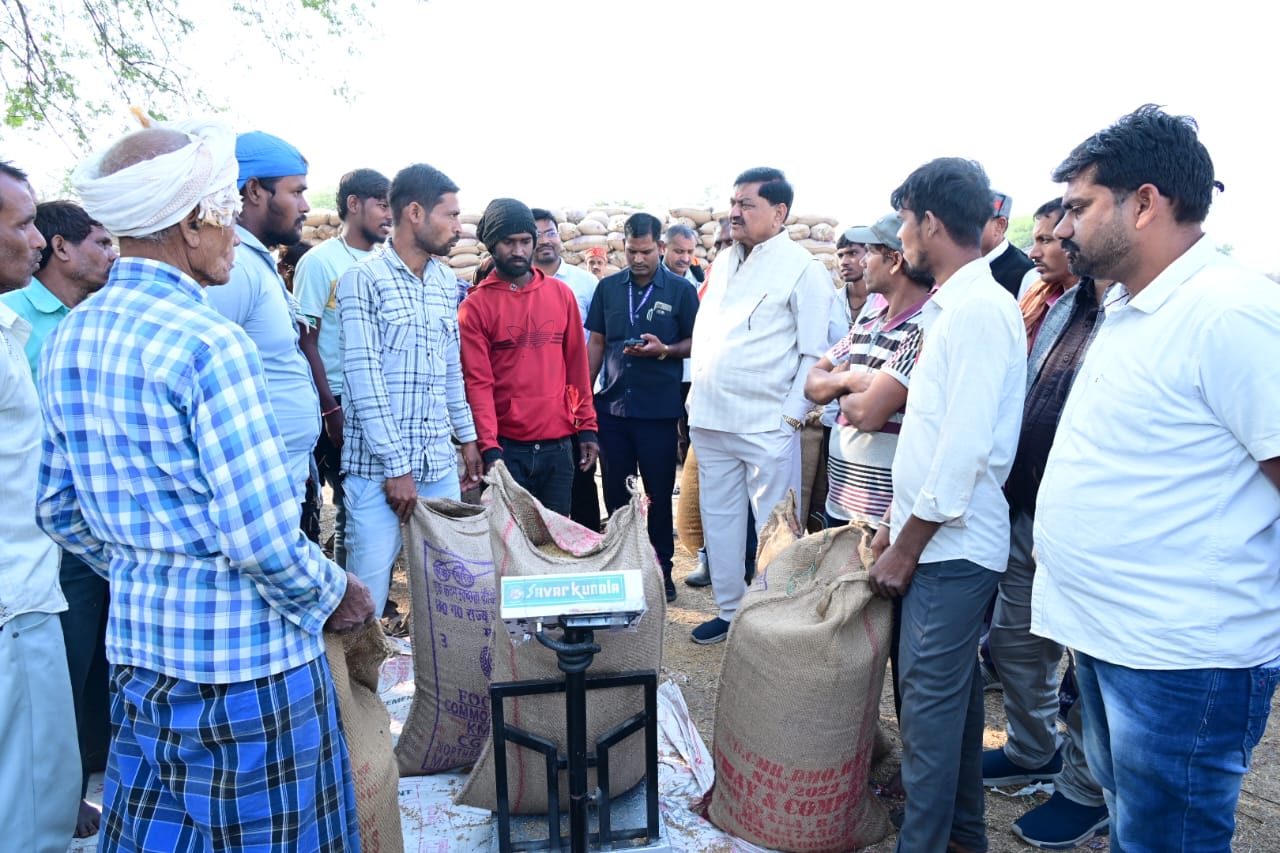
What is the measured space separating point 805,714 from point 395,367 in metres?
1.83

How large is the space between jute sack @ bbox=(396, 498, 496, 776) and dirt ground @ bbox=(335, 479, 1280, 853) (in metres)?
0.81

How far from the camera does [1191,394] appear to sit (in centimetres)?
158

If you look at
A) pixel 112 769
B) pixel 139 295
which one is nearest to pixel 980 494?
pixel 139 295

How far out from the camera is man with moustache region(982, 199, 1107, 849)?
2568 millimetres

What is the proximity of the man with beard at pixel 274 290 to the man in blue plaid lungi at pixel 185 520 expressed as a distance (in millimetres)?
897

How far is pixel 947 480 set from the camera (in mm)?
2053

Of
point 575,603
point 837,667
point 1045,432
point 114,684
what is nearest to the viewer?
point 114,684

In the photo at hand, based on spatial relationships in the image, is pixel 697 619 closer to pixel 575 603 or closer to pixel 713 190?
pixel 575 603

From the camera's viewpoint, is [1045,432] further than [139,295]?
Yes

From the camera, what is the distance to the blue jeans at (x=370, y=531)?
2979mm

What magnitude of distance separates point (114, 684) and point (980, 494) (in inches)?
79.2

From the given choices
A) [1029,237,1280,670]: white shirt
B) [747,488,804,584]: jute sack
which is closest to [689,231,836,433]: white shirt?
[747,488,804,584]: jute sack

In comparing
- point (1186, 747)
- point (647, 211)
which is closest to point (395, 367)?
point (1186, 747)

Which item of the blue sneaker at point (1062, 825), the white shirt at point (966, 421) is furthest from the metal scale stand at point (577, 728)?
the blue sneaker at point (1062, 825)
